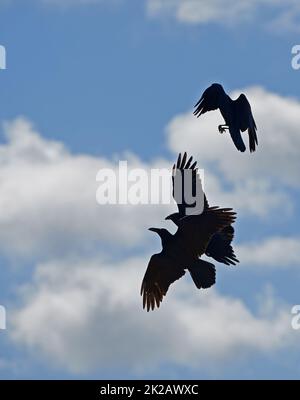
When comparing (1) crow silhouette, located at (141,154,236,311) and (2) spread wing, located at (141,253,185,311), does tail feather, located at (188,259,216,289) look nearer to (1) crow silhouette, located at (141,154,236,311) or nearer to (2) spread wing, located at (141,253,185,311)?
(1) crow silhouette, located at (141,154,236,311)

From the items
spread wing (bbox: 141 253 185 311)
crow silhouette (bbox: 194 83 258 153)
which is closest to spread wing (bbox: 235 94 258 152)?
crow silhouette (bbox: 194 83 258 153)

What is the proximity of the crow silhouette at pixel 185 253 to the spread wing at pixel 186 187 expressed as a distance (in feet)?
0.08

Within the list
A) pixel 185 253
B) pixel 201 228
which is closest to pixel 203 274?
pixel 185 253

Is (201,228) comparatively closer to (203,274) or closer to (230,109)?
(203,274)

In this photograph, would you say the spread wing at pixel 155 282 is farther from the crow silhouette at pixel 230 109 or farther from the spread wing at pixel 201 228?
the crow silhouette at pixel 230 109

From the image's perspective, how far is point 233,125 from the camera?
32.6 meters

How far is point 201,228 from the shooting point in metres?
30.7

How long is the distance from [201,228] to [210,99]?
452cm
